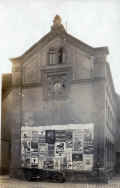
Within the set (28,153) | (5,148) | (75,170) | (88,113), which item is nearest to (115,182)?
(75,170)

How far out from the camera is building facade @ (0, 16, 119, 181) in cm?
615

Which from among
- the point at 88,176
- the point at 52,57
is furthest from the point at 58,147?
the point at 52,57

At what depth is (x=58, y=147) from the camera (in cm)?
629

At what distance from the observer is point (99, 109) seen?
6156mm

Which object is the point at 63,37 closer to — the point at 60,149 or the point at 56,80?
the point at 56,80

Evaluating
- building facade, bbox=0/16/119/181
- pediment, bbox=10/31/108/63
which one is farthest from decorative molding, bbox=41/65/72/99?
pediment, bbox=10/31/108/63

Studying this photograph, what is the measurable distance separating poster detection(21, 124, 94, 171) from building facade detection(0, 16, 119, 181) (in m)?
0.02

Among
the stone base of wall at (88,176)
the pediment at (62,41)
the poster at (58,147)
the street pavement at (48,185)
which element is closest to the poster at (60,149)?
the poster at (58,147)

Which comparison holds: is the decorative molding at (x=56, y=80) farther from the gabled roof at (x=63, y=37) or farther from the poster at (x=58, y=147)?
the poster at (x=58, y=147)

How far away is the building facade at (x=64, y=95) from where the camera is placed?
615cm

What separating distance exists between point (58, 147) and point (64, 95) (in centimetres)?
124

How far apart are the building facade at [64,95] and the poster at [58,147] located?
0.02 m

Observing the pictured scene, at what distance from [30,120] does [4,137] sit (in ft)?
2.72

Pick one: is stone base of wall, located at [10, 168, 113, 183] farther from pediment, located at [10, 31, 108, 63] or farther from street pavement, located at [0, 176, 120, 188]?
pediment, located at [10, 31, 108, 63]
